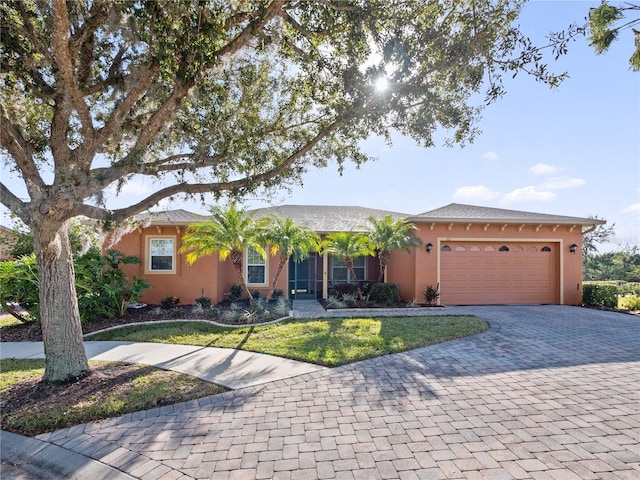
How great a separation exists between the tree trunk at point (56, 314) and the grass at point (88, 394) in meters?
0.25

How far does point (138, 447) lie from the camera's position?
3.33 meters

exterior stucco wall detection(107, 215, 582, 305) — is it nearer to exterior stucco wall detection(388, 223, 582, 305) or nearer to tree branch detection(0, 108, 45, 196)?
exterior stucco wall detection(388, 223, 582, 305)

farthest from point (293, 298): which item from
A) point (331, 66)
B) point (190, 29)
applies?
point (190, 29)

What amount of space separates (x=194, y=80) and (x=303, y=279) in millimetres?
10347

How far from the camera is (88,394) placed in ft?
14.9

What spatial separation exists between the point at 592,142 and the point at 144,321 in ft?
49.8

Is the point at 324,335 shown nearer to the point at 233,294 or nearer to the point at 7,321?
the point at 233,294

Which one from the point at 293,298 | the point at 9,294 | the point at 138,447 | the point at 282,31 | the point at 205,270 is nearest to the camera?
the point at 138,447

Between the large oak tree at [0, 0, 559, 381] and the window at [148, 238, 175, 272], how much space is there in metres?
5.24

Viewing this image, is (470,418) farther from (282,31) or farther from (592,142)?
(592,142)

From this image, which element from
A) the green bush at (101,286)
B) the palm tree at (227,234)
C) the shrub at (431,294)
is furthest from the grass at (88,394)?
the shrub at (431,294)

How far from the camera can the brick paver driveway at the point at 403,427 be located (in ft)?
9.76

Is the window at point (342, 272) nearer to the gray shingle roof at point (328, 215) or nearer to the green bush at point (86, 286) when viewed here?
the gray shingle roof at point (328, 215)

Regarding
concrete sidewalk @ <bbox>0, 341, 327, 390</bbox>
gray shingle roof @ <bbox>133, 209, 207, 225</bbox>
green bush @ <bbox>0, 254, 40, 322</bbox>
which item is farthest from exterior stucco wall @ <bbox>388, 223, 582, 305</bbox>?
green bush @ <bbox>0, 254, 40, 322</bbox>
